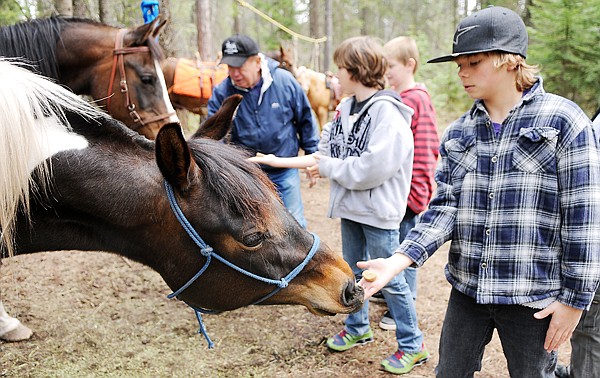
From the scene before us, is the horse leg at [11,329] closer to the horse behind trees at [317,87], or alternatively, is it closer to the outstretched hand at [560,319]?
the outstretched hand at [560,319]

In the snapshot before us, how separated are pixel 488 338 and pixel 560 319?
36 cm

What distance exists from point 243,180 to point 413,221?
2253 millimetres

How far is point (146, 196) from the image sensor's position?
1.65 metres

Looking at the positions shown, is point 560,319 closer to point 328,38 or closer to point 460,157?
point 460,157

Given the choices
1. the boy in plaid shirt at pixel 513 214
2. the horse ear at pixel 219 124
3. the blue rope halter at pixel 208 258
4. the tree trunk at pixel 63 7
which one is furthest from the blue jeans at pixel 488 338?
the tree trunk at pixel 63 7

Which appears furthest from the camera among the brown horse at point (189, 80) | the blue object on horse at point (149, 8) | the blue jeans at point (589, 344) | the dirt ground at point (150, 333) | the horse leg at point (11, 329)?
the brown horse at point (189, 80)

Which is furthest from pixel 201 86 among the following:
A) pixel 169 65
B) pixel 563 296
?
pixel 563 296

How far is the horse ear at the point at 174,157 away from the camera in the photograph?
1.50 metres

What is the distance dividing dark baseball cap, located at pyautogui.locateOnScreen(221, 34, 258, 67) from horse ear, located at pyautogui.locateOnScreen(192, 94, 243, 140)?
1611mm

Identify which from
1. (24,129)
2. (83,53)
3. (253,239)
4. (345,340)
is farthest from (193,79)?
(253,239)

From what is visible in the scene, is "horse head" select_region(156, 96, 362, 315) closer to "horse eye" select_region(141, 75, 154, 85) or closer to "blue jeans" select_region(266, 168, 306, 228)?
"blue jeans" select_region(266, 168, 306, 228)

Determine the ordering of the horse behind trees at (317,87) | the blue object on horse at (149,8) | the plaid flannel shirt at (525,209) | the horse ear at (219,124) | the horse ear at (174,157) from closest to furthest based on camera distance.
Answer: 1. the horse ear at (174,157)
2. the plaid flannel shirt at (525,209)
3. the horse ear at (219,124)
4. the blue object on horse at (149,8)
5. the horse behind trees at (317,87)

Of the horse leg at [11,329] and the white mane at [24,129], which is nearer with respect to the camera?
the white mane at [24,129]

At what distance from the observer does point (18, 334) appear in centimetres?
328
